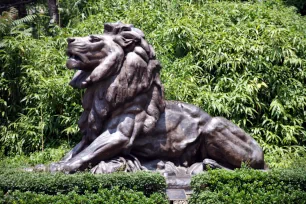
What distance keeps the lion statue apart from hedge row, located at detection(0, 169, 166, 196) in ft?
2.08

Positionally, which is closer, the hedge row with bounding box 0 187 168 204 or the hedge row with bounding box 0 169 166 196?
the hedge row with bounding box 0 187 168 204

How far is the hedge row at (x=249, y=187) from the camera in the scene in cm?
544

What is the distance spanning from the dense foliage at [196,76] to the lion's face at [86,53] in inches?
Result: 93.2

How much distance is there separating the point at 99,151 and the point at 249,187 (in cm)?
161

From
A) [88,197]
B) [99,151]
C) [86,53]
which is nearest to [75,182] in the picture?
[88,197]

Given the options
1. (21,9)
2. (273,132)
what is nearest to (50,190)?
(273,132)

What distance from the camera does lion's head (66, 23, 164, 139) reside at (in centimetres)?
629

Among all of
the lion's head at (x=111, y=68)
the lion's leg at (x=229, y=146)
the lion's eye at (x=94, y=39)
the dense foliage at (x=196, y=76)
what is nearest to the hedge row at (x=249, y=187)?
the lion's leg at (x=229, y=146)

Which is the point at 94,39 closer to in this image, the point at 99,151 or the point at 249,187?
the point at 99,151

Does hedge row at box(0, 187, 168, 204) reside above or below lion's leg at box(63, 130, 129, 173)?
above

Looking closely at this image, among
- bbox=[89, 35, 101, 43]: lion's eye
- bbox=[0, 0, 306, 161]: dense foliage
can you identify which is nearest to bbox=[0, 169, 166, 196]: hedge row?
bbox=[89, 35, 101, 43]: lion's eye

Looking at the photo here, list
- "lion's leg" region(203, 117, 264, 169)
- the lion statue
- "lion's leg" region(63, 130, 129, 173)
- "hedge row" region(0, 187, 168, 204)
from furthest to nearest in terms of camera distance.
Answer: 1. "lion's leg" region(203, 117, 264, 169)
2. the lion statue
3. "lion's leg" region(63, 130, 129, 173)
4. "hedge row" region(0, 187, 168, 204)

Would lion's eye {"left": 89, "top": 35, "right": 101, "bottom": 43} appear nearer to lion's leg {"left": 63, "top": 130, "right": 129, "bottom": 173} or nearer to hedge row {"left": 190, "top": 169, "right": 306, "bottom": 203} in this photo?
lion's leg {"left": 63, "top": 130, "right": 129, "bottom": 173}

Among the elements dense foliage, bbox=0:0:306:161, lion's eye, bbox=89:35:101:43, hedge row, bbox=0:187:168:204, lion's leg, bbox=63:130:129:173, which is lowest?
dense foliage, bbox=0:0:306:161
